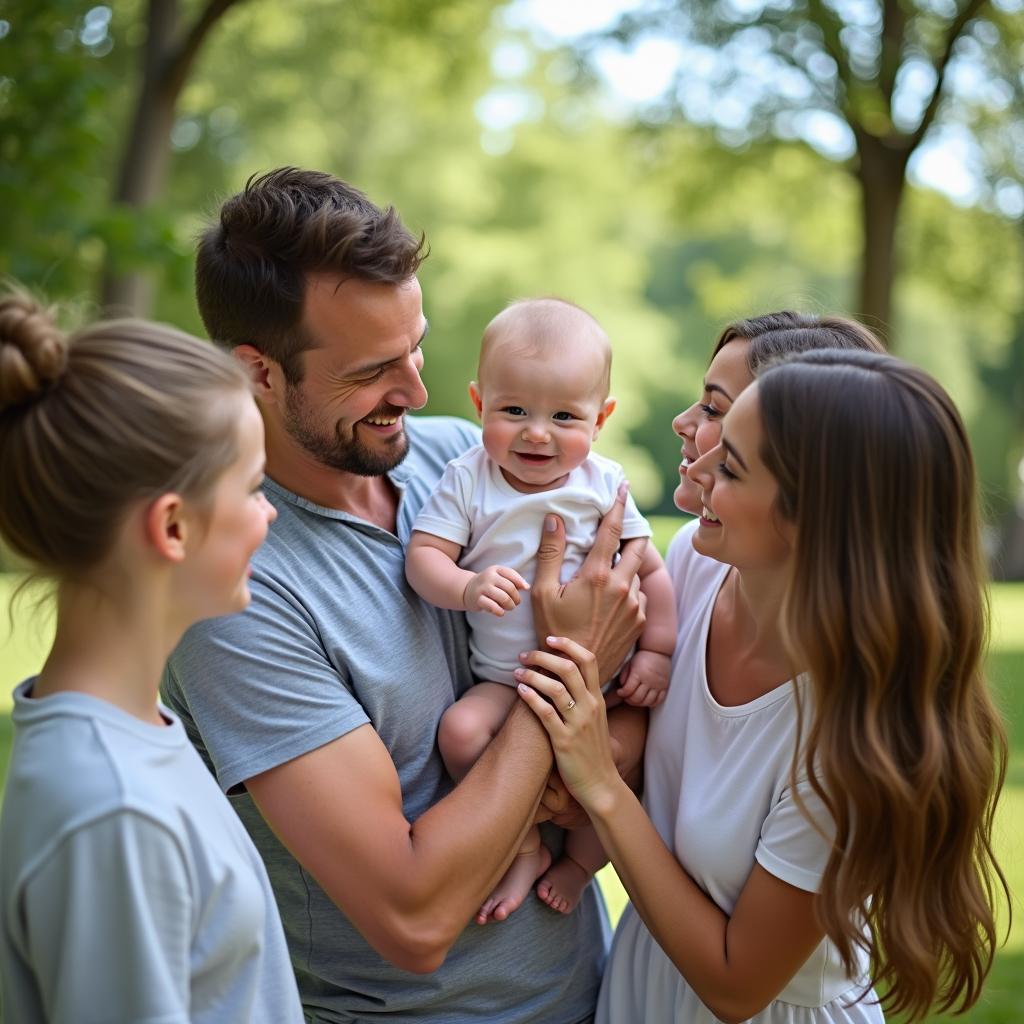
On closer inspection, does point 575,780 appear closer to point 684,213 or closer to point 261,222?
point 261,222

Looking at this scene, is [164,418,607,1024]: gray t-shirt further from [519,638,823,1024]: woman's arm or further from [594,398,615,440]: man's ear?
[594,398,615,440]: man's ear

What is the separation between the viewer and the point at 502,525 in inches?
112

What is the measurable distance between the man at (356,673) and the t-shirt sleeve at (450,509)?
0.27 feet

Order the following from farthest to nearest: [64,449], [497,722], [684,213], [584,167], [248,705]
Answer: [584,167] < [684,213] < [497,722] < [248,705] < [64,449]

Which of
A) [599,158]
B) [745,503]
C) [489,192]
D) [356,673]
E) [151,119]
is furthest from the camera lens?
[599,158]

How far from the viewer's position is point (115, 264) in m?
9.13

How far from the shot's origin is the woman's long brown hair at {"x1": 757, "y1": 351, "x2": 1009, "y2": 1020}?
7.24ft

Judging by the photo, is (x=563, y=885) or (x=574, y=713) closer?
(x=574, y=713)

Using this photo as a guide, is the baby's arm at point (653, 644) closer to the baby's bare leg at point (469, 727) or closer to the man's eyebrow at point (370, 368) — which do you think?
the baby's bare leg at point (469, 727)

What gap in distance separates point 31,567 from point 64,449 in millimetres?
211

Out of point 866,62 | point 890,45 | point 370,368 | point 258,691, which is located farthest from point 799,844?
point 866,62

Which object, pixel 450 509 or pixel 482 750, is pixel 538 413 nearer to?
pixel 450 509

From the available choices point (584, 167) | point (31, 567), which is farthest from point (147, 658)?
point (584, 167)

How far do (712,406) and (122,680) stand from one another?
138 cm
